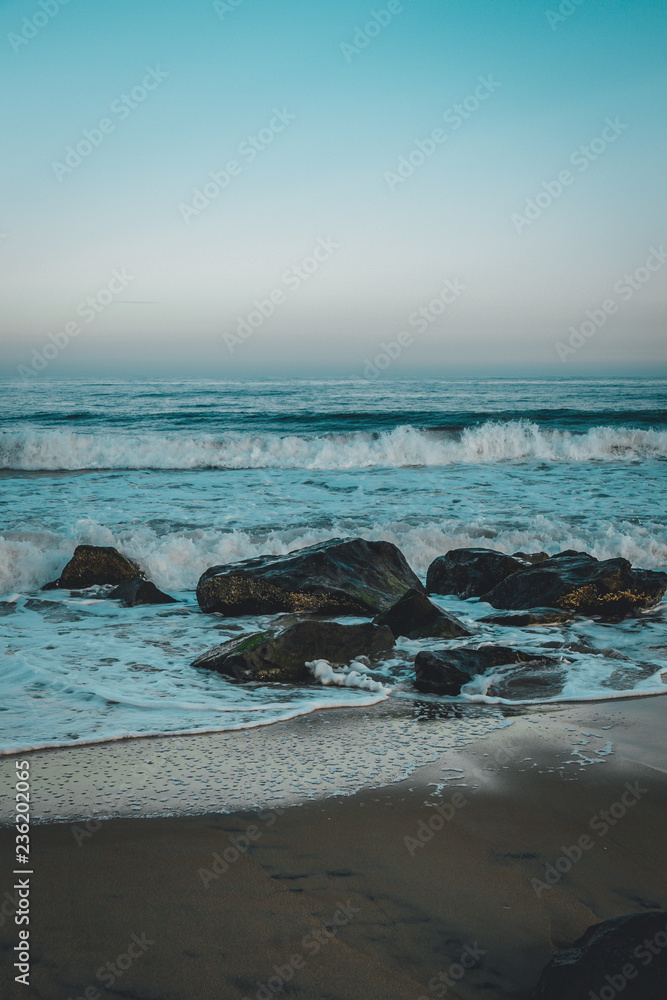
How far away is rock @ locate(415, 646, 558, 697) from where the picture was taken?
4.48m

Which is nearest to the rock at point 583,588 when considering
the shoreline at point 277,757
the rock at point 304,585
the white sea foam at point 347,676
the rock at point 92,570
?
the rock at point 304,585

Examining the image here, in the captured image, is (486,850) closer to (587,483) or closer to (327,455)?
(587,483)

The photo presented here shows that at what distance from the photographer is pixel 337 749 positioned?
→ 3.58m

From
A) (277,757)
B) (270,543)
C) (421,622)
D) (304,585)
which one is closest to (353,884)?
(277,757)

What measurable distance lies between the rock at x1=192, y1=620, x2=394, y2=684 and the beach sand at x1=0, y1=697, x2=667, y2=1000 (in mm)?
1301

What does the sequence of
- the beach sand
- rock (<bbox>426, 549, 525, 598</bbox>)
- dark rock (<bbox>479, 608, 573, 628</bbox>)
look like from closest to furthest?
the beach sand
dark rock (<bbox>479, 608, 573, 628</bbox>)
rock (<bbox>426, 549, 525, 598</bbox>)

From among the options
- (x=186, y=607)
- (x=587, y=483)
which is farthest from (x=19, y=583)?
(x=587, y=483)

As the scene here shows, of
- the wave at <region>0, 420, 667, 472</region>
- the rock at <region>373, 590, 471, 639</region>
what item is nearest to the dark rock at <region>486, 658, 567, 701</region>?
the rock at <region>373, 590, 471, 639</region>

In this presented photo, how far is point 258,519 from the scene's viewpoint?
10.9 metres

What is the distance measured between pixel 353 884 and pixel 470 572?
526 cm

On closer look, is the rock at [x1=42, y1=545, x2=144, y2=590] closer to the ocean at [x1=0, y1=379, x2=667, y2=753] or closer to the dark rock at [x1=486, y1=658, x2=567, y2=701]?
the ocean at [x1=0, y1=379, x2=667, y2=753]

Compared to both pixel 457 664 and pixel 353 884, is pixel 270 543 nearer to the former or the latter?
pixel 457 664

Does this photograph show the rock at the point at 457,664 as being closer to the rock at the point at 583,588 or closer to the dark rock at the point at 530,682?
the dark rock at the point at 530,682

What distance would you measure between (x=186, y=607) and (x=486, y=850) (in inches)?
184
